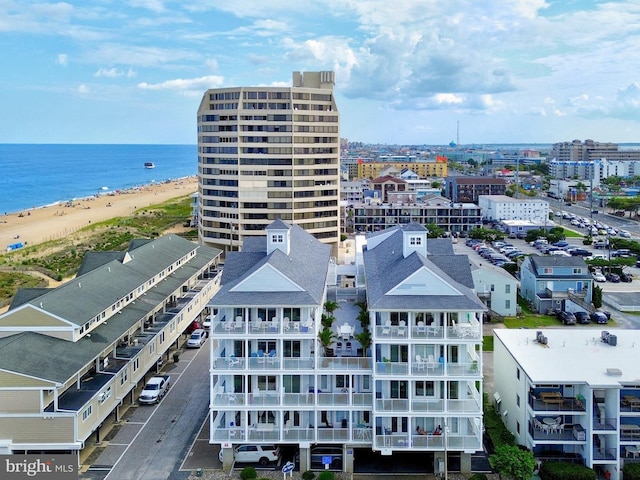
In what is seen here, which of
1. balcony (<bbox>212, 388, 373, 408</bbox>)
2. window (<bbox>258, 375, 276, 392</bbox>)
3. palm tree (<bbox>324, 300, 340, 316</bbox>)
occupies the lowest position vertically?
balcony (<bbox>212, 388, 373, 408</bbox>)


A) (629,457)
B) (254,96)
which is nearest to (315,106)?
(254,96)

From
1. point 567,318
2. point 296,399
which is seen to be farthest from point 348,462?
point 567,318

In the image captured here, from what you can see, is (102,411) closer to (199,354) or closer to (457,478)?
(199,354)

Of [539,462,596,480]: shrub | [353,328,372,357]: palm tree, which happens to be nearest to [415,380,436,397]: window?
[353,328,372,357]: palm tree

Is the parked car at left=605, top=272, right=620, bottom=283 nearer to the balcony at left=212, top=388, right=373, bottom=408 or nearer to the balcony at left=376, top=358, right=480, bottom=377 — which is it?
the balcony at left=376, top=358, right=480, bottom=377

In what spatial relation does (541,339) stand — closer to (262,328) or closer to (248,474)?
(262,328)

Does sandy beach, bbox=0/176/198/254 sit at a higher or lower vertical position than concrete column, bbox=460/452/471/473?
higher
